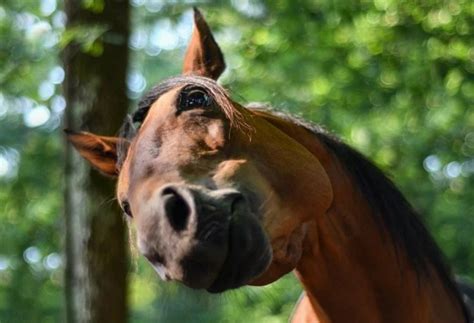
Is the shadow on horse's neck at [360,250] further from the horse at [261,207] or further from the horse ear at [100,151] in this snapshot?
the horse ear at [100,151]

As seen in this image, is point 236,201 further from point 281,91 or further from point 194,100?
point 281,91

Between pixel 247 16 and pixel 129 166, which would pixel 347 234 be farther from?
pixel 247 16


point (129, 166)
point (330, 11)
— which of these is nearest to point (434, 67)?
point (330, 11)

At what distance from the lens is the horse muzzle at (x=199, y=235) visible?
318 cm

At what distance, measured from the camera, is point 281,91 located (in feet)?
30.5

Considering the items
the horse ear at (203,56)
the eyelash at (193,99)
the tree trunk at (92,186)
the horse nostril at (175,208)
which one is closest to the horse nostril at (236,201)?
the horse nostril at (175,208)

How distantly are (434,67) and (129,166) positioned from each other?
5.01 meters

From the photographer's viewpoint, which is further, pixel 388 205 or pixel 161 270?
pixel 388 205

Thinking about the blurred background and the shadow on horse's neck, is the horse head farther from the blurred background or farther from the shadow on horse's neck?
the blurred background

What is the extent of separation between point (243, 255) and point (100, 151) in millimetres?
1091

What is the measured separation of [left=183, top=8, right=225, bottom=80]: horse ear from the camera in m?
4.14

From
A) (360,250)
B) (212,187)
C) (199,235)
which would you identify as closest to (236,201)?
(212,187)

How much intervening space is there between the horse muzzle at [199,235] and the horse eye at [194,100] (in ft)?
1.35

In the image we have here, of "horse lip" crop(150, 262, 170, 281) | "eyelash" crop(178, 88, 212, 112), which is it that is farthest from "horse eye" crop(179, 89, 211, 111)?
"horse lip" crop(150, 262, 170, 281)
